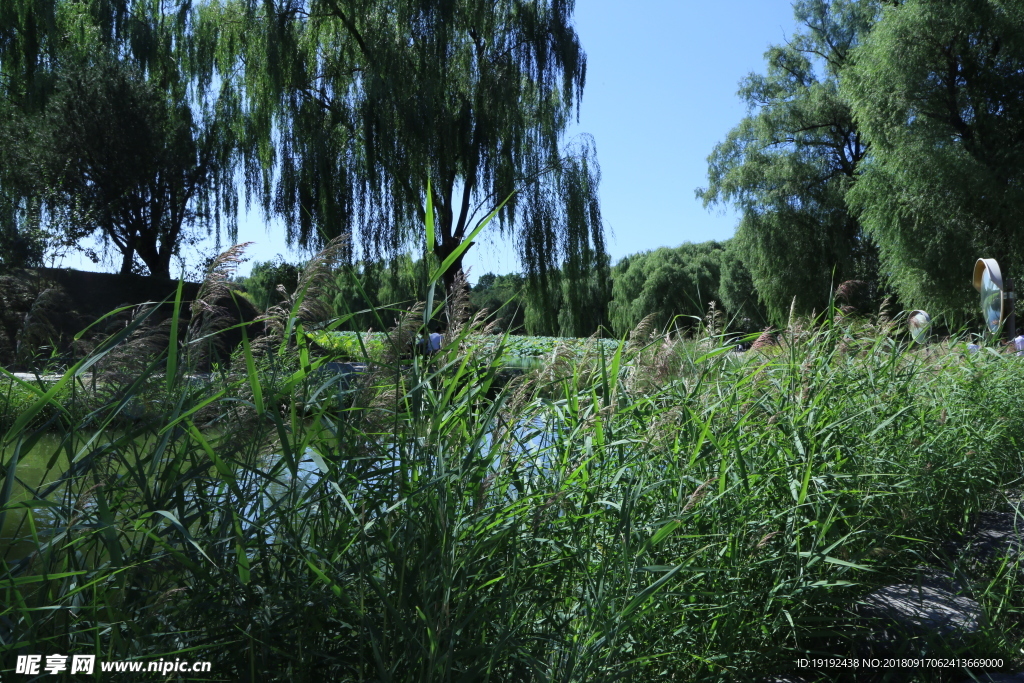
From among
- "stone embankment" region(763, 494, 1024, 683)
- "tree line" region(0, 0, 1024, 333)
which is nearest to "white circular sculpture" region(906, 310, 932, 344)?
"stone embankment" region(763, 494, 1024, 683)

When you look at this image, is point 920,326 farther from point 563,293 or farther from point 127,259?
point 127,259

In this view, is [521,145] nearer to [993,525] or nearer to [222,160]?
[222,160]

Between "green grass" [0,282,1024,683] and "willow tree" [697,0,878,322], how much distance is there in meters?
18.1

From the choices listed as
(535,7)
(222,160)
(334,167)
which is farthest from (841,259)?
(222,160)

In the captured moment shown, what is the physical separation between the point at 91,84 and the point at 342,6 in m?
6.28

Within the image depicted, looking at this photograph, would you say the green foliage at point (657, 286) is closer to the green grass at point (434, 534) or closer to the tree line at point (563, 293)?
the tree line at point (563, 293)

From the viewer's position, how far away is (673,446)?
2.31 m

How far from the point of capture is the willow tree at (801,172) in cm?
2047

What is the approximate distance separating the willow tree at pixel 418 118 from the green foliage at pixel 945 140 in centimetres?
650

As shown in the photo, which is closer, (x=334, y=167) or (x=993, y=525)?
(x=993, y=525)

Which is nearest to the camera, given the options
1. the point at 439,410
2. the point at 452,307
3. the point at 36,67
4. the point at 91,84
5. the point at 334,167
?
the point at 439,410

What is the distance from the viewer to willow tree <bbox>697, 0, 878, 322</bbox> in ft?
67.2

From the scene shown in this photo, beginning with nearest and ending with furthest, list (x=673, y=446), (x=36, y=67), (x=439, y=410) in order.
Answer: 1. (x=439, y=410)
2. (x=673, y=446)
3. (x=36, y=67)

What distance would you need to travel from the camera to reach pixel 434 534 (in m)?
1.59
